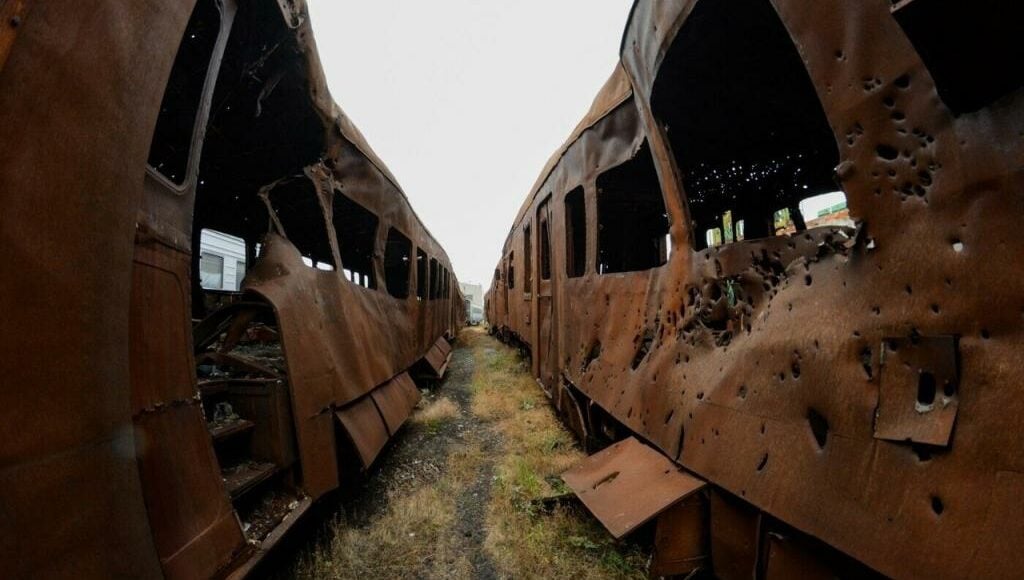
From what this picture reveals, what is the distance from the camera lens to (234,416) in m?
2.47

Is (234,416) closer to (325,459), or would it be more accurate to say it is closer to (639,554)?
(325,459)

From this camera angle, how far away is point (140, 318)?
1388 millimetres

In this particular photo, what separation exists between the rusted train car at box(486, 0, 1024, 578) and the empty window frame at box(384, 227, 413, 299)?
470 cm

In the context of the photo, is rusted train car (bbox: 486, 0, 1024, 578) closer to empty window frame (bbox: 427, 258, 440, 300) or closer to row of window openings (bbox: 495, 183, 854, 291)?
row of window openings (bbox: 495, 183, 854, 291)

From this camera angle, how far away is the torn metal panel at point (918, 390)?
1.10 m

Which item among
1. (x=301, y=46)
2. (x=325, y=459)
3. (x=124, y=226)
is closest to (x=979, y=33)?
(x=124, y=226)

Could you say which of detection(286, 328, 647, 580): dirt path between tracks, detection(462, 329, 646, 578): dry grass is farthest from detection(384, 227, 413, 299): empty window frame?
detection(462, 329, 646, 578): dry grass

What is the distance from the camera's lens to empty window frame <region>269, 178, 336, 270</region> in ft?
13.4

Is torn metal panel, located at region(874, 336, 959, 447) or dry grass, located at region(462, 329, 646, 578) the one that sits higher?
torn metal panel, located at region(874, 336, 959, 447)

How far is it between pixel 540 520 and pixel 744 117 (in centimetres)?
328

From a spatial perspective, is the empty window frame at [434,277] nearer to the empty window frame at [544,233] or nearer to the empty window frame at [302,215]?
the empty window frame at [302,215]

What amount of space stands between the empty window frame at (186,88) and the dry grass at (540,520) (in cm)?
259

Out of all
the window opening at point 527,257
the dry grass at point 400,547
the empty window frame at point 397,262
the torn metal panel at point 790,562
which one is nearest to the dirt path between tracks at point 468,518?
the dry grass at point 400,547

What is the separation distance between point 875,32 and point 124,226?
7.50 ft
